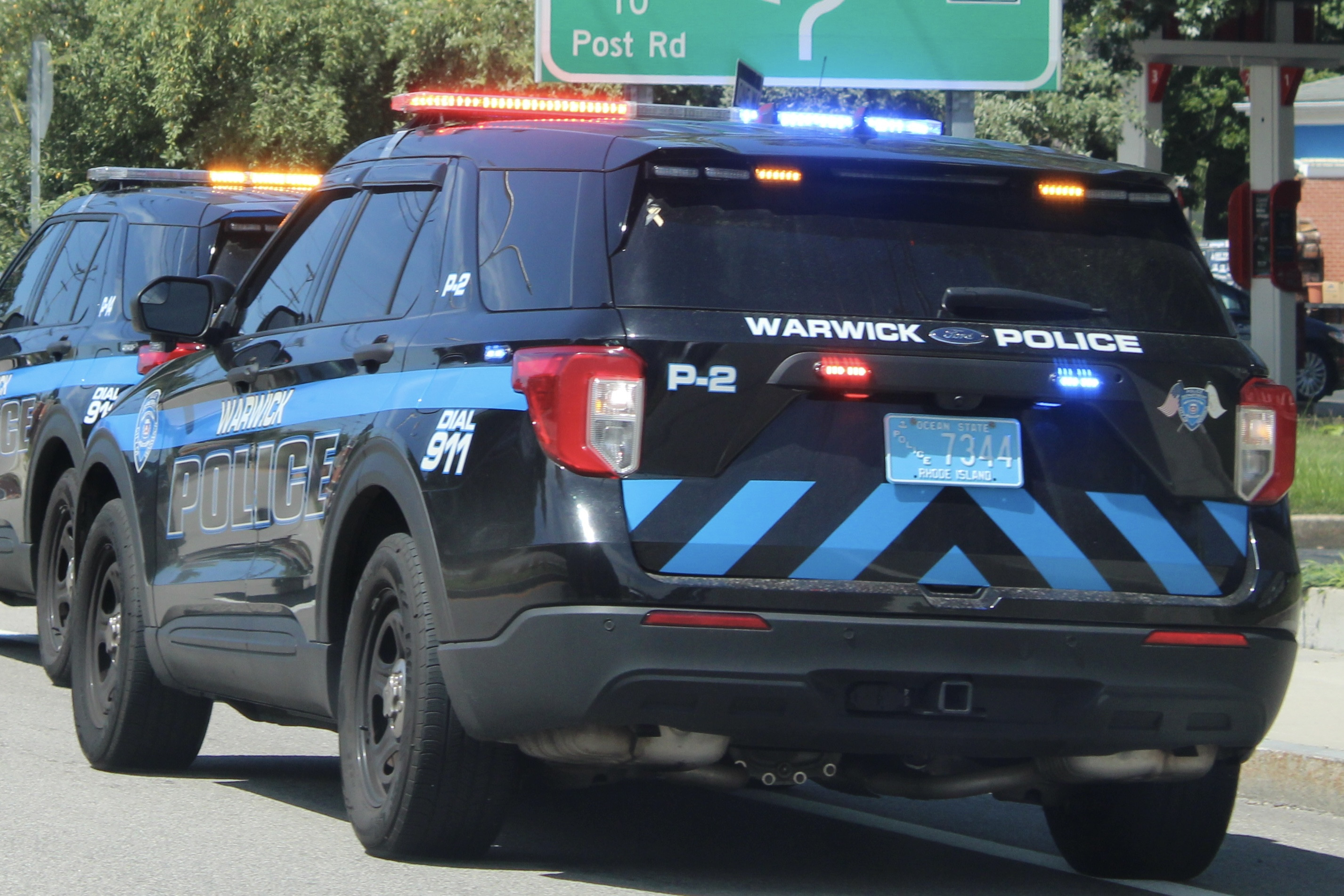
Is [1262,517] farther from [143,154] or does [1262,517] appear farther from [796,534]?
[143,154]

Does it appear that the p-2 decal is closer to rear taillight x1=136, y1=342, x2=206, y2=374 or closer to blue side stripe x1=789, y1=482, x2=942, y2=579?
blue side stripe x1=789, y1=482, x2=942, y2=579

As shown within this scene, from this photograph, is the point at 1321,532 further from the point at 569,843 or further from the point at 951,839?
the point at 569,843

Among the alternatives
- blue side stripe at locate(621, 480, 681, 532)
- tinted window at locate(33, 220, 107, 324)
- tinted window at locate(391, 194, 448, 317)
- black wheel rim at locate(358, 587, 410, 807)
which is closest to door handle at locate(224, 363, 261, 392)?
tinted window at locate(391, 194, 448, 317)

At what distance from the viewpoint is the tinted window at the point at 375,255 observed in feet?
18.5

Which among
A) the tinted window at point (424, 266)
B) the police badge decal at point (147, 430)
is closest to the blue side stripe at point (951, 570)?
the tinted window at point (424, 266)

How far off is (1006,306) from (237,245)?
16.7 feet

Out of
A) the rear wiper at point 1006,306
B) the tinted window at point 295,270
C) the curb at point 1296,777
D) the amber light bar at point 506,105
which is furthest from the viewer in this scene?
the curb at point 1296,777

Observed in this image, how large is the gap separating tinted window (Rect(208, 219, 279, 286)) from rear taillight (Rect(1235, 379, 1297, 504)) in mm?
5233

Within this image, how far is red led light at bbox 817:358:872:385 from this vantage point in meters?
4.69

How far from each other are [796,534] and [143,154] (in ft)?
71.7

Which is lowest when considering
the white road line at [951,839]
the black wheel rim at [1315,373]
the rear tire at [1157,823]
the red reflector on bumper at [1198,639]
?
the black wheel rim at [1315,373]

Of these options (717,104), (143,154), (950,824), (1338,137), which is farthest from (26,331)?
(1338,137)

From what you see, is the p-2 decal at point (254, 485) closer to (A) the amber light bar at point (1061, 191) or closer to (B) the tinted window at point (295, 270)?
(B) the tinted window at point (295, 270)

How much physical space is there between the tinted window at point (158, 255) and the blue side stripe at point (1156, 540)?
5278 mm
